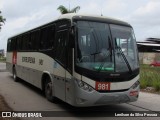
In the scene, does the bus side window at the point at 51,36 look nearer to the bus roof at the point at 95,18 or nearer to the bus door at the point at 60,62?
the bus door at the point at 60,62

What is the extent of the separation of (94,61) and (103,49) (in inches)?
19.5

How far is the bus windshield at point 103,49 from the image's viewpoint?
9.10 m

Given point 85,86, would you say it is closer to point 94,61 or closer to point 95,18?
point 94,61

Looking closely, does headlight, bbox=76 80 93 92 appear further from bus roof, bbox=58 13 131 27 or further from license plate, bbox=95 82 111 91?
bus roof, bbox=58 13 131 27

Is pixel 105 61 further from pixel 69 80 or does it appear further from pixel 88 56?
pixel 69 80

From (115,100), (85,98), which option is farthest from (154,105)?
(85,98)

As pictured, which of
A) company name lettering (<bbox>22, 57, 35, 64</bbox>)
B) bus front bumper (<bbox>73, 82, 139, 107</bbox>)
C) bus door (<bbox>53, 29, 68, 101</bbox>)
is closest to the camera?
bus front bumper (<bbox>73, 82, 139, 107</bbox>)

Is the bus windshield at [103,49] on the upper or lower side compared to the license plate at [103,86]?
upper

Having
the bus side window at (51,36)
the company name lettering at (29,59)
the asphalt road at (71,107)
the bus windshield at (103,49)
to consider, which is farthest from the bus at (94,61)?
the company name lettering at (29,59)

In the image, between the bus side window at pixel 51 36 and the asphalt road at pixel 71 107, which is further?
the bus side window at pixel 51 36

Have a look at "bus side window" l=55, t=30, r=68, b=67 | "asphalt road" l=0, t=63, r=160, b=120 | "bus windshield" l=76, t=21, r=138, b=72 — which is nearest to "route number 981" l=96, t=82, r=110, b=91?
"bus windshield" l=76, t=21, r=138, b=72

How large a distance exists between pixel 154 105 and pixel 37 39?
5723mm

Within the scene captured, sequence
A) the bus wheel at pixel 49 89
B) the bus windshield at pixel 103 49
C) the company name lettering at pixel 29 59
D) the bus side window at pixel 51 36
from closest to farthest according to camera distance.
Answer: the bus windshield at pixel 103 49
the bus side window at pixel 51 36
the bus wheel at pixel 49 89
the company name lettering at pixel 29 59

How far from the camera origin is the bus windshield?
9.10m
